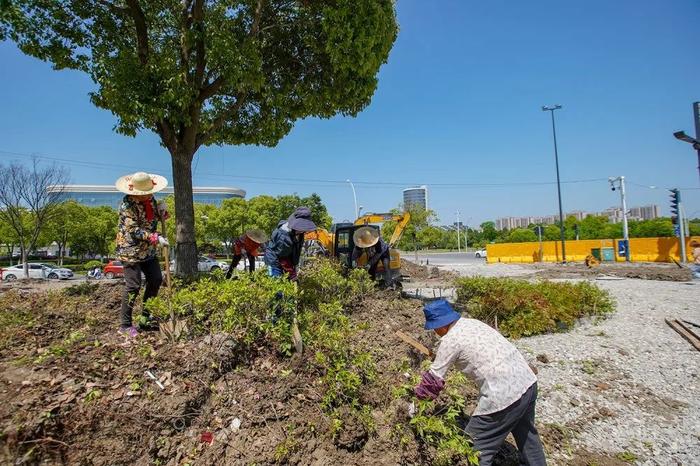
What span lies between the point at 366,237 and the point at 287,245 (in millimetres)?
4959

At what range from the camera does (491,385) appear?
2680mm

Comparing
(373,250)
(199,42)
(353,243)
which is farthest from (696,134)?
(199,42)

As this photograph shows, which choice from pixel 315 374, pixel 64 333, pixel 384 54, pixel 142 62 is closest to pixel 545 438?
pixel 315 374

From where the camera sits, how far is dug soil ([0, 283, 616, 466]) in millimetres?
2473

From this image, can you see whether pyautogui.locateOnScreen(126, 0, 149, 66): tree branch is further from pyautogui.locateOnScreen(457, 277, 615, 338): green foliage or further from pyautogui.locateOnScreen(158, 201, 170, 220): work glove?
pyautogui.locateOnScreen(457, 277, 615, 338): green foliage

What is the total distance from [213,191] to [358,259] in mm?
102970

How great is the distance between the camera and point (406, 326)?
18.2 ft

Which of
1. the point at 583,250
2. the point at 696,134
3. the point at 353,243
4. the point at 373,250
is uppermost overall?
the point at 696,134

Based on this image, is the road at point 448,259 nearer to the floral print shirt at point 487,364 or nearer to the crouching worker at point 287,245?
the crouching worker at point 287,245

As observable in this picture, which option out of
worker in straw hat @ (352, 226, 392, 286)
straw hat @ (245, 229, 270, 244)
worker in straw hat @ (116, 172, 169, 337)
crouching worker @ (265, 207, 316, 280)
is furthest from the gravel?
straw hat @ (245, 229, 270, 244)

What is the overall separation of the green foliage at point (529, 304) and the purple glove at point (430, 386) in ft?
12.8

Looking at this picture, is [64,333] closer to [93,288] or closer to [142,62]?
[93,288]

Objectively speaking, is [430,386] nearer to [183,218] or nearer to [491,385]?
[491,385]

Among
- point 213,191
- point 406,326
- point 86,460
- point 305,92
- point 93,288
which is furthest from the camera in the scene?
point 213,191
